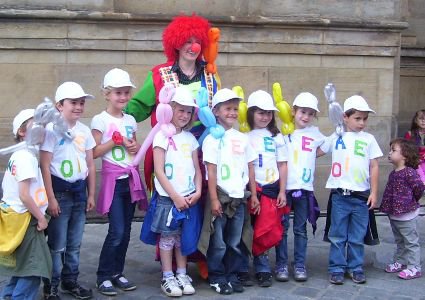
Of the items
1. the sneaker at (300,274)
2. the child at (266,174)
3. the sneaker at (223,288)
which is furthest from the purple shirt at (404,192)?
the sneaker at (223,288)

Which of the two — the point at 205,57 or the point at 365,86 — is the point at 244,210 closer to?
the point at 205,57

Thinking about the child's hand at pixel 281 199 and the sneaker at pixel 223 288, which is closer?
the sneaker at pixel 223 288

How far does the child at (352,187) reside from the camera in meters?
5.36

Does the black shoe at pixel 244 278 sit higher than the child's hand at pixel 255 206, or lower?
lower

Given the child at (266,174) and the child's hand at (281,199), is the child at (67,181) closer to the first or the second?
the child at (266,174)

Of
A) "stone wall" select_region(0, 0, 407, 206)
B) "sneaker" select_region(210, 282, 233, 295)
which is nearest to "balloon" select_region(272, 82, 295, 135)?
"sneaker" select_region(210, 282, 233, 295)

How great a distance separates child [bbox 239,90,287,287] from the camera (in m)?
5.20

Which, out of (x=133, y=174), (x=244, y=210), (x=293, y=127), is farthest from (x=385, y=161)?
(x=133, y=174)

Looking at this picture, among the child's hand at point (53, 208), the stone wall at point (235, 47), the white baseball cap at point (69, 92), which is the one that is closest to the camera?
the child's hand at point (53, 208)

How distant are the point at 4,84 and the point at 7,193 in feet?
11.3

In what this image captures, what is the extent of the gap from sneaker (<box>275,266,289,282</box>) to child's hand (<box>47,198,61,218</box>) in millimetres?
1896

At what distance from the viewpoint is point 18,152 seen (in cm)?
434

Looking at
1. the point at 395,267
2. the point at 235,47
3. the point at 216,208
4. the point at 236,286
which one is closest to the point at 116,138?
the point at 216,208

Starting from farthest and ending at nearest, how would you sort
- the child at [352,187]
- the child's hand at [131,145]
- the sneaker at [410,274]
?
the sneaker at [410,274] → the child at [352,187] → the child's hand at [131,145]
